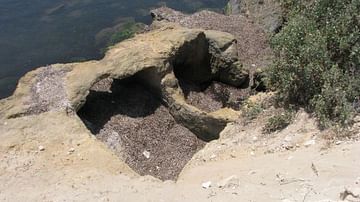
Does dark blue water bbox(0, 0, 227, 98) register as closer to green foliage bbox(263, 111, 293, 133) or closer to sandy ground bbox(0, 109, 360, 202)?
sandy ground bbox(0, 109, 360, 202)

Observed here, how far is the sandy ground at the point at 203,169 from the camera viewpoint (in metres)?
7.18

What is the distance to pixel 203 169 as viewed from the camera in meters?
9.19

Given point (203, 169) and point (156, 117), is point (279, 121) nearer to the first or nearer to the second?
point (203, 169)

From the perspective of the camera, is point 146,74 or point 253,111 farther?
point 146,74

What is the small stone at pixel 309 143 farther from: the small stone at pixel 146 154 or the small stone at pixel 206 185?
the small stone at pixel 146 154

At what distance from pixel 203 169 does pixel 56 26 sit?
13440 millimetres

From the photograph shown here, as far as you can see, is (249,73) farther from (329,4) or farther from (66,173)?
(66,173)

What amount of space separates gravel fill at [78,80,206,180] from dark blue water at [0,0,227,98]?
6190 mm

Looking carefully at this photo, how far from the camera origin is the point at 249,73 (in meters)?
Answer: 14.4

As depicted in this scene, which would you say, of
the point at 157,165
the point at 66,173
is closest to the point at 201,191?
the point at 66,173

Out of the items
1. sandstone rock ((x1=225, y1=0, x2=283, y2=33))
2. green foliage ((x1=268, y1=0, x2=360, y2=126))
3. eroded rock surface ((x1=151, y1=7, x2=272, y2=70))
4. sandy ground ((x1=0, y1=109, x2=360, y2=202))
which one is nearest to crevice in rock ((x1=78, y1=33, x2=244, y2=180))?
sandy ground ((x1=0, y1=109, x2=360, y2=202))

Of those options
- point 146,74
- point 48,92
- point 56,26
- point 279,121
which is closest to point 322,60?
point 279,121

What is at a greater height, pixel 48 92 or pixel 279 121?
pixel 279 121

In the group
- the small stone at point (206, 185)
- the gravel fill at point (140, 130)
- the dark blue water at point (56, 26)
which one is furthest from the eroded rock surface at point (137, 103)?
the dark blue water at point (56, 26)
